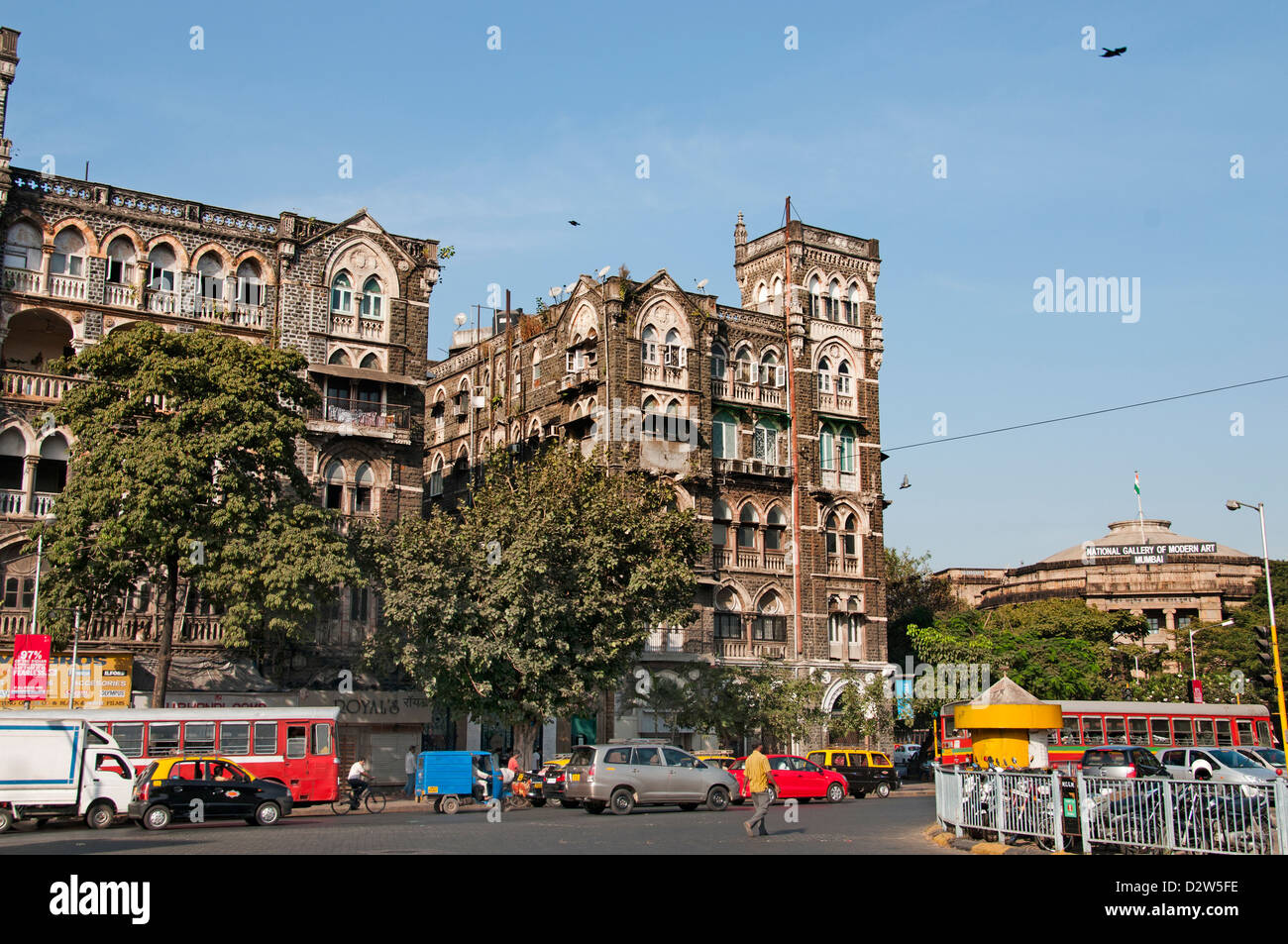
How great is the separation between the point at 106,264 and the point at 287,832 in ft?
81.0

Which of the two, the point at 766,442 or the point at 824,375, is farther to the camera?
the point at 824,375

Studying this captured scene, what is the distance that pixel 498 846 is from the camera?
20.3 meters

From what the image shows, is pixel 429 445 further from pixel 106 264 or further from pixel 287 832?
pixel 287 832

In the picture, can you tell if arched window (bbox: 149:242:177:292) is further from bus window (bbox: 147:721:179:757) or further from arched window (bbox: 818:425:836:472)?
arched window (bbox: 818:425:836:472)

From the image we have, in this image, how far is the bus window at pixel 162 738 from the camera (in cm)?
3288

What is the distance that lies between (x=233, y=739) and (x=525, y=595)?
29.4 feet

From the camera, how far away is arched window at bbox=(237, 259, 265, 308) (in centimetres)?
4472

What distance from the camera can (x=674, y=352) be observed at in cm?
5441

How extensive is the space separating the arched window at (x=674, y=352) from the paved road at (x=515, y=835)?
82.5ft

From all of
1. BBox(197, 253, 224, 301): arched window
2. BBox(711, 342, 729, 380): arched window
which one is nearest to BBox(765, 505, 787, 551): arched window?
BBox(711, 342, 729, 380): arched window

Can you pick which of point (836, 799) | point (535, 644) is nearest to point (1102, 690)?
point (836, 799)

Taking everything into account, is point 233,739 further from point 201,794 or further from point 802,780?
point 802,780

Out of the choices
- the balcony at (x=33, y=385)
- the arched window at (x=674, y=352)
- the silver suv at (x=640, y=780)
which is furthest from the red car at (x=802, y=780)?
the balcony at (x=33, y=385)

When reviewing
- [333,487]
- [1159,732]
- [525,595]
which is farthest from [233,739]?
[1159,732]
